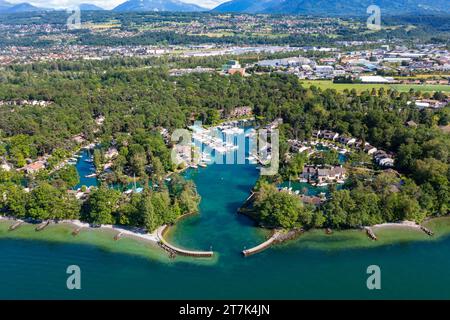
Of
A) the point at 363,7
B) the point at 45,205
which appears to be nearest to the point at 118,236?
the point at 45,205

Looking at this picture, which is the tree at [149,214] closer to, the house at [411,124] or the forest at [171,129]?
the forest at [171,129]

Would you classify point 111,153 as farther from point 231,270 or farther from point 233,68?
point 233,68

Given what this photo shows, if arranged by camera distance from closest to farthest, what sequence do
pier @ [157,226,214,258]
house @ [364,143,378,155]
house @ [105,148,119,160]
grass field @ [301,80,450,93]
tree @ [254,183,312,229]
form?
1. pier @ [157,226,214,258]
2. tree @ [254,183,312,229]
3. house @ [364,143,378,155]
4. house @ [105,148,119,160]
5. grass field @ [301,80,450,93]

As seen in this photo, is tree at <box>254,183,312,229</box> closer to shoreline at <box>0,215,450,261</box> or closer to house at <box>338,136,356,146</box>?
shoreline at <box>0,215,450,261</box>

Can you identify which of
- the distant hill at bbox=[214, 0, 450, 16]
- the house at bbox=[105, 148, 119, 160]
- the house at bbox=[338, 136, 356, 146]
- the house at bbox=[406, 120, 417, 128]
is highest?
the distant hill at bbox=[214, 0, 450, 16]

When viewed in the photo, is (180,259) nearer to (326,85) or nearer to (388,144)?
(388,144)

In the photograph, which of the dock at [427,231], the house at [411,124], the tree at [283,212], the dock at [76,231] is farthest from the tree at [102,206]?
the house at [411,124]

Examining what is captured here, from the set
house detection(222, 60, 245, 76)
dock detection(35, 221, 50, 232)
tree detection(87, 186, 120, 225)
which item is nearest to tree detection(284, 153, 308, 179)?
tree detection(87, 186, 120, 225)

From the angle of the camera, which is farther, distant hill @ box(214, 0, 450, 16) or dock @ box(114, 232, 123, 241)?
distant hill @ box(214, 0, 450, 16)

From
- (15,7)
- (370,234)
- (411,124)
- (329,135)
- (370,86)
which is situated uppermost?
(15,7)
